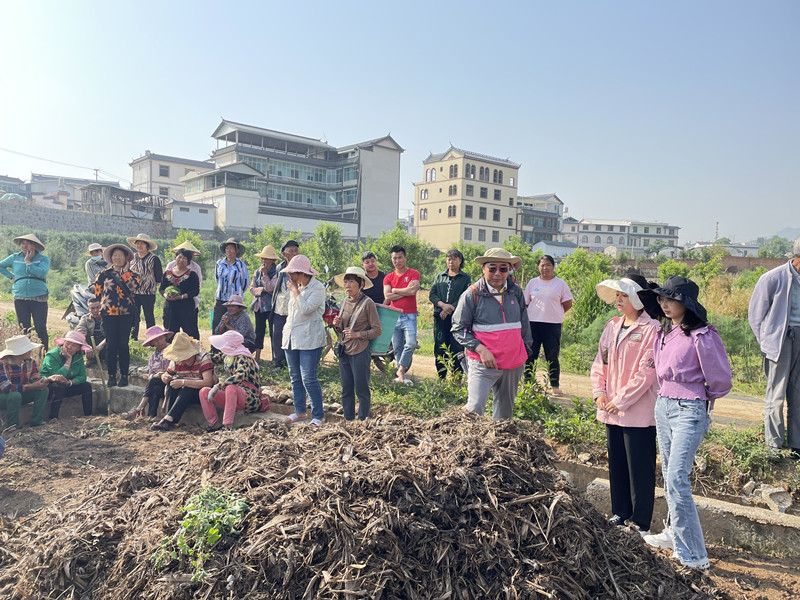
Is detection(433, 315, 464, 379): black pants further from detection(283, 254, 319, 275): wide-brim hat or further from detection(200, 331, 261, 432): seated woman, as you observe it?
detection(200, 331, 261, 432): seated woman

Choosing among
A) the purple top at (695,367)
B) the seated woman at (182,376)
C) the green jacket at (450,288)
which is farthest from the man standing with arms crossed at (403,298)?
the purple top at (695,367)

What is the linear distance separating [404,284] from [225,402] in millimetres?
2729

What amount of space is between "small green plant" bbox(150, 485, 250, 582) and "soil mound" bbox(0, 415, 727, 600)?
0.13 ft

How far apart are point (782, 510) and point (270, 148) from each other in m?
56.0

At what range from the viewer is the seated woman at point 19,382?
605cm

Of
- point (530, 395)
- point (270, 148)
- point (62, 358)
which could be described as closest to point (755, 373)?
point (530, 395)

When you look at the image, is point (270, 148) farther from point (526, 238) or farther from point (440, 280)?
point (440, 280)

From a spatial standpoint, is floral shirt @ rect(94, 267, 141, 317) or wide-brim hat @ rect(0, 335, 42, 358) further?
floral shirt @ rect(94, 267, 141, 317)

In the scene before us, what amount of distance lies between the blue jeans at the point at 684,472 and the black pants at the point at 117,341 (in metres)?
6.62

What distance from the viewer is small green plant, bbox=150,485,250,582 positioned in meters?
2.66

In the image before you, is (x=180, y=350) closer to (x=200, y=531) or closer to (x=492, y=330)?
(x=492, y=330)

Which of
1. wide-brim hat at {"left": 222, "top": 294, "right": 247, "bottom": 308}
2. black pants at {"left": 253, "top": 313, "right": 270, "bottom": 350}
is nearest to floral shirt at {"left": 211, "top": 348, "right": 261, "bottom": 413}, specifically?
wide-brim hat at {"left": 222, "top": 294, "right": 247, "bottom": 308}

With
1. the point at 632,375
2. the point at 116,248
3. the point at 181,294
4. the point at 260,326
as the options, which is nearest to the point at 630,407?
the point at 632,375

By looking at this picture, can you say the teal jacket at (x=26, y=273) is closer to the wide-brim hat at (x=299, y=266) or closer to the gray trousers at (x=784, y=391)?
the wide-brim hat at (x=299, y=266)
